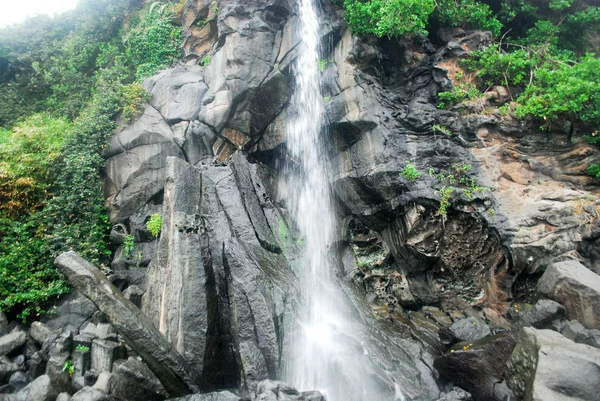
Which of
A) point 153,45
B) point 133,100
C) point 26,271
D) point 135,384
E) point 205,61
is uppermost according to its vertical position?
point 153,45

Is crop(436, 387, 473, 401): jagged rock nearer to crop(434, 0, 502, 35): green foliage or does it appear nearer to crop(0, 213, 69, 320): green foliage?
crop(0, 213, 69, 320): green foliage

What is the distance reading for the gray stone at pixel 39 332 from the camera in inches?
342

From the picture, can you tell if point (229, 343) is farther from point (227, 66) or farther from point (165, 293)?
point (227, 66)

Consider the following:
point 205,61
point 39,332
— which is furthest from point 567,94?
point 39,332

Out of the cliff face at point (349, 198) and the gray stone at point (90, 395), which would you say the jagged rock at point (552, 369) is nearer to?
the cliff face at point (349, 198)

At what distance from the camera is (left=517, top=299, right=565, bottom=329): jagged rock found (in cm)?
739

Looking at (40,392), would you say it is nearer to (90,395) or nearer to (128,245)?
(90,395)

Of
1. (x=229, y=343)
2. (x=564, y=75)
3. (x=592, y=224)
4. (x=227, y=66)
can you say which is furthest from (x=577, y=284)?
(x=227, y=66)

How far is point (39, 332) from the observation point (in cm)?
879

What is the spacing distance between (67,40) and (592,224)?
930 inches

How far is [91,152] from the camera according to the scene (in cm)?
1198

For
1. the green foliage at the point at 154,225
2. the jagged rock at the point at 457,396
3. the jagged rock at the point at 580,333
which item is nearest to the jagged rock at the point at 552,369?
the jagged rock at the point at 457,396

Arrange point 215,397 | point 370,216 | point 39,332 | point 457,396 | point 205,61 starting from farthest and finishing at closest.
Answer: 1. point 205,61
2. point 370,216
3. point 39,332
4. point 457,396
5. point 215,397

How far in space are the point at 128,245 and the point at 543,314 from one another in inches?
460
